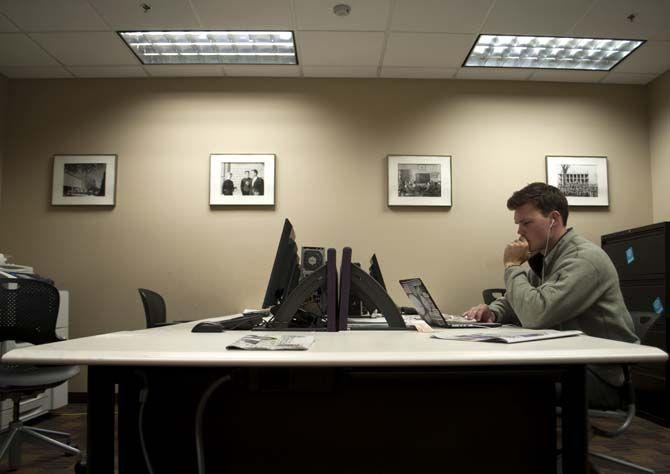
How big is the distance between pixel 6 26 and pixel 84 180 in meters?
1.20

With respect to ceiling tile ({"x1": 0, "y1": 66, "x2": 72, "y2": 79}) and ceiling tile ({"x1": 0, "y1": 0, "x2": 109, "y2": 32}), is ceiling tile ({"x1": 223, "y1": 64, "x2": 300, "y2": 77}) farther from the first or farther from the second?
ceiling tile ({"x1": 0, "y1": 66, "x2": 72, "y2": 79})

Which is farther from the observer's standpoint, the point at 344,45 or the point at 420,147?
the point at 420,147

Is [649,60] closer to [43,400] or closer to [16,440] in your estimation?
[16,440]

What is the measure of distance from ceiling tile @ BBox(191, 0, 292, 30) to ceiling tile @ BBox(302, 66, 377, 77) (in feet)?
1.99

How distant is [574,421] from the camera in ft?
3.58

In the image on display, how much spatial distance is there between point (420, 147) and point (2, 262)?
3.17 meters

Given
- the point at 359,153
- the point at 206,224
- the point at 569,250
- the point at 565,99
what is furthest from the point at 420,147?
the point at 569,250

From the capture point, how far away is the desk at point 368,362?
0.92m

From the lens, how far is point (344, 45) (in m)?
3.50

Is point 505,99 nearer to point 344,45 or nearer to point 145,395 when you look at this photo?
point 344,45

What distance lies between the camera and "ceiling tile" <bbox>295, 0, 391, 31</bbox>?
302cm

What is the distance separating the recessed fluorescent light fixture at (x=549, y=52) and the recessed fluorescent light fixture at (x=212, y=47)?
1.48 meters

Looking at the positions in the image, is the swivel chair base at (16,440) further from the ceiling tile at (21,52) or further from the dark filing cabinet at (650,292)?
the dark filing cabinet at (650,292)

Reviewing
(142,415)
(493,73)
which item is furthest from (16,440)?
(493,73)
